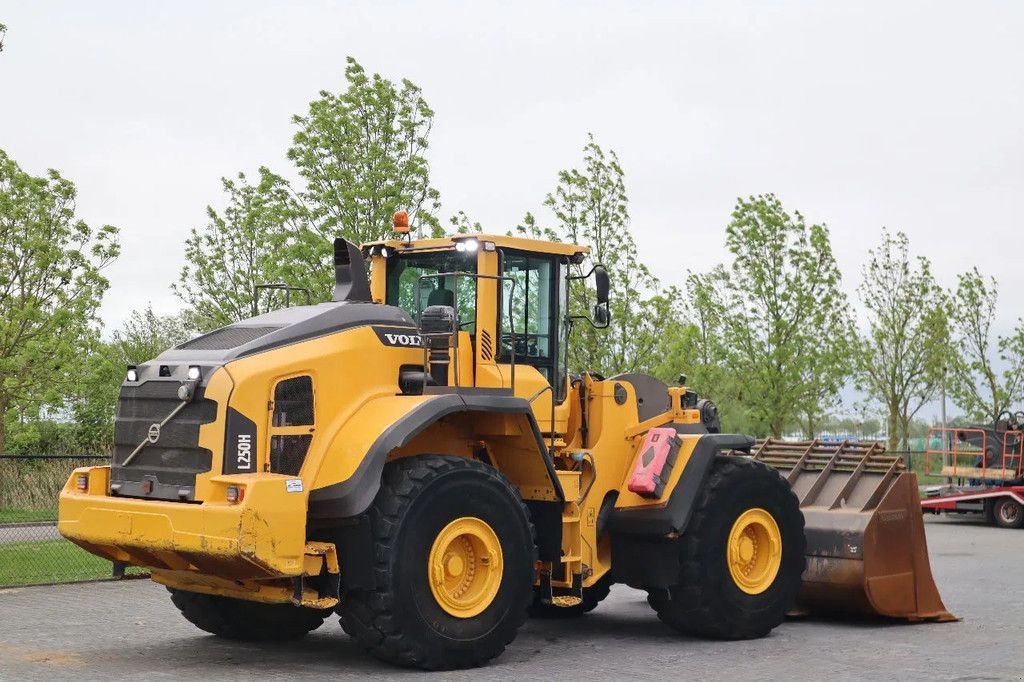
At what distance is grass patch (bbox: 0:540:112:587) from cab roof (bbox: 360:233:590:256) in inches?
243

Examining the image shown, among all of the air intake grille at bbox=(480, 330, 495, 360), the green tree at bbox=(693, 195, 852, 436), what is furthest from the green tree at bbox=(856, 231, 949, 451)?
the air intake grille at bbox=(480, 330, 495, 360)

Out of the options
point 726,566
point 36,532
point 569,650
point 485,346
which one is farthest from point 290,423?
point 36,532

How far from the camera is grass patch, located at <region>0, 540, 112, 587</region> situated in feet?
51.8

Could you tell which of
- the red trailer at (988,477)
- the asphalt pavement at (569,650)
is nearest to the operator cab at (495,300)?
the asphalt pavement at (569,650)

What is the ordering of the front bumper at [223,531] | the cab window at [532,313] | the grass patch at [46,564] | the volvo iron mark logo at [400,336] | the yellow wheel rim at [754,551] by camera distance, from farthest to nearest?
the grass patch at [46,564] < the yellow wheel rim at [754,551] < the cab window at [532,313] < the volvo iron mark logo at [400,336] < the front bumper at [223,531]

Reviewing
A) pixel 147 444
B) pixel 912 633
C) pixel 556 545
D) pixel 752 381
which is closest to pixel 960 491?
pixel 752 381

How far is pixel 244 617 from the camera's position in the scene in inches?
434

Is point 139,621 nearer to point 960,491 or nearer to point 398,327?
point 398,327

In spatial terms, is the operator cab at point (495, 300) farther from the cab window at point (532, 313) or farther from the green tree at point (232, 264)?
the green tree at point (232, 264)

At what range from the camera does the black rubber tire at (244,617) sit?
10969 mm

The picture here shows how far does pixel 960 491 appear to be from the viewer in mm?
26969

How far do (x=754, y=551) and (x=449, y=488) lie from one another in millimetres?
3376

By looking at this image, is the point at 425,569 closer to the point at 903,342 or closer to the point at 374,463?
the point at 374,463

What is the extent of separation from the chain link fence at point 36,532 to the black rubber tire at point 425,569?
477 cm
